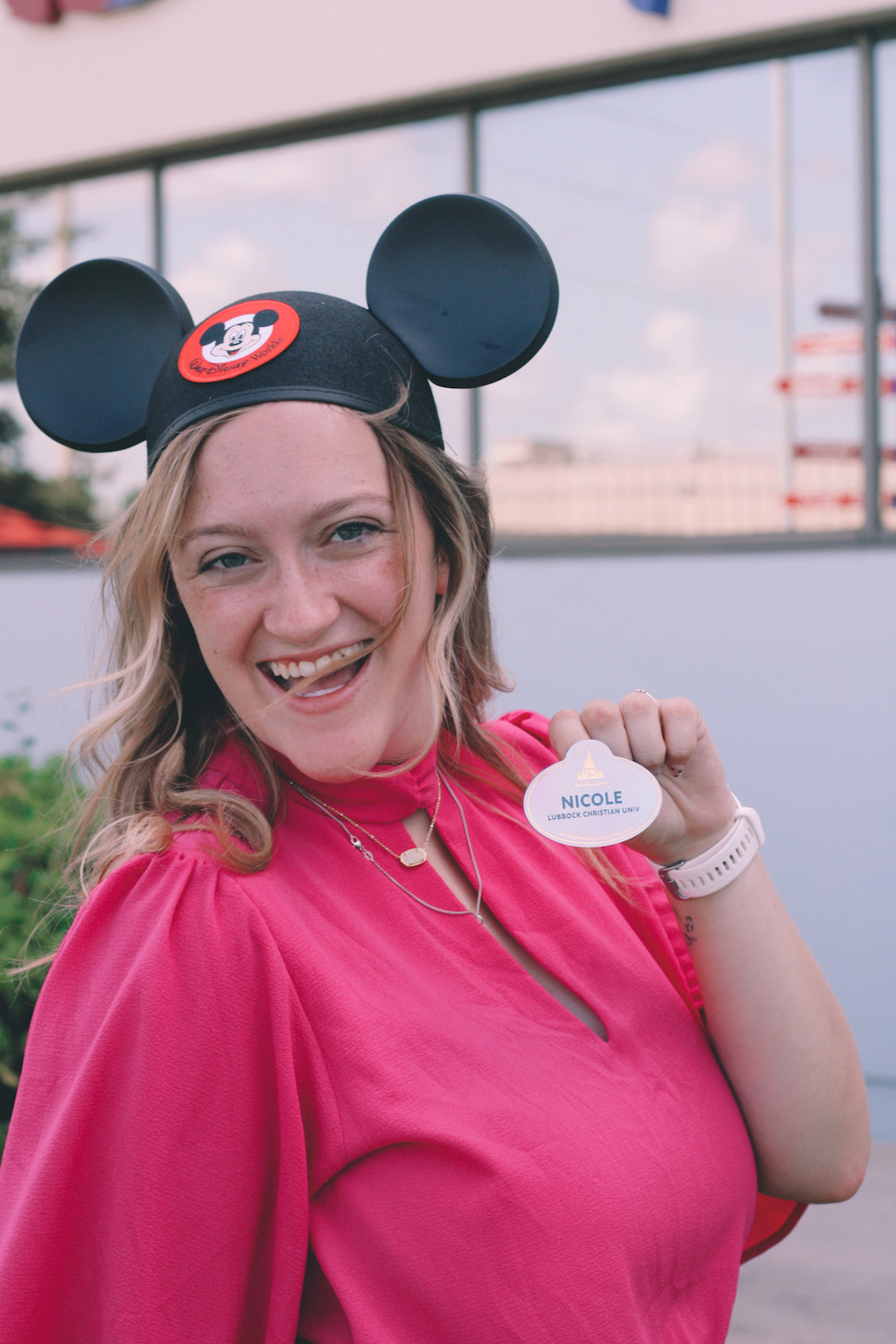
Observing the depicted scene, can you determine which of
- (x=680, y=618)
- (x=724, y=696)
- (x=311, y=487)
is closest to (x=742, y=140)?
(x=680, y=618)

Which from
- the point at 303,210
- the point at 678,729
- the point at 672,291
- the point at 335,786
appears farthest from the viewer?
the point at 303,210

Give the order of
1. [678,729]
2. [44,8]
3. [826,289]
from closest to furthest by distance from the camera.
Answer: [678,729]
[826,289]
[44,8]

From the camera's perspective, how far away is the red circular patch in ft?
4.61

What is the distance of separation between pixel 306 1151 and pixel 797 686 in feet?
11.1

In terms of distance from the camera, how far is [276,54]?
5.04 metres

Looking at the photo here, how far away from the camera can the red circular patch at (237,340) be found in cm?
141

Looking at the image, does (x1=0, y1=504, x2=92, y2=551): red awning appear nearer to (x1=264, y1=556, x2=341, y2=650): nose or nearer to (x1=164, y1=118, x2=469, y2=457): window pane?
(x1=164, y1=118, x2=469, y2=457): window pane

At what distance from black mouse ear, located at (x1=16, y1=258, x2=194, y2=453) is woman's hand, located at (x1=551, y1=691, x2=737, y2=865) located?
74cm

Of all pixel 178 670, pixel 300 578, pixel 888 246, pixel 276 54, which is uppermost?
pixel 276 54

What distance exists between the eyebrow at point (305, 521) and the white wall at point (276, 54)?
11.8 feet

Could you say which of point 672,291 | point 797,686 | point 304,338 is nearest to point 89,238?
point 672,291

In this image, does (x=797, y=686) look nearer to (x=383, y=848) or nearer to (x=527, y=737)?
(x=527, y=737)

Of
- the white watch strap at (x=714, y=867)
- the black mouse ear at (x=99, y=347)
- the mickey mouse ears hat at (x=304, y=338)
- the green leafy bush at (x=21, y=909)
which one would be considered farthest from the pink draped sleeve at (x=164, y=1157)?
the green leafy bush at (x=21, y=909)

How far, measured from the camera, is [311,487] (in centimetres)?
138
